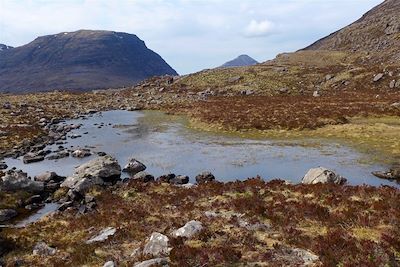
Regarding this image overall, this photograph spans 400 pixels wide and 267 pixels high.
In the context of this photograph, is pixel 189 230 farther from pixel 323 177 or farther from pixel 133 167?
pixel 133 167

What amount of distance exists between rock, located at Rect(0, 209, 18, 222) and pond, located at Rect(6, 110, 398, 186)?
9.34 m

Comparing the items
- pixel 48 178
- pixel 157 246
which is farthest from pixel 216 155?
pixel 157 246

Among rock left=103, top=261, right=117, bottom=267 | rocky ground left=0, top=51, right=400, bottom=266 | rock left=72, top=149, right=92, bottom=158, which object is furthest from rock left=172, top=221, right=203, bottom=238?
rock left=72, top=149, right=92, bottom=158

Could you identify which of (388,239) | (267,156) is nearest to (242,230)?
(388,239)

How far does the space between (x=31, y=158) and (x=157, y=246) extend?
27.1 meters

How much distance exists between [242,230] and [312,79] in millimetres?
98926

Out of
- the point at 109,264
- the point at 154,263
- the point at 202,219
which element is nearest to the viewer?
the point at 154,263

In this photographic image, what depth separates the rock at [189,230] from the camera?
56.7 ft

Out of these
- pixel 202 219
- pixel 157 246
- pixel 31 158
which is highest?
pixel 157 246

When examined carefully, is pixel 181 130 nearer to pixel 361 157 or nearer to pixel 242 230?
pixel 361 157

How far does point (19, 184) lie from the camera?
91.4 ft

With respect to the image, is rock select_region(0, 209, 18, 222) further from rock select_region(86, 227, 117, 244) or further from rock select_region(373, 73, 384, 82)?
rock select_region(373, 73, 384, 82)

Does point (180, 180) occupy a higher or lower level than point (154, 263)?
lower

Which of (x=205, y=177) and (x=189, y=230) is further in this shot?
(x=205, y=177)
